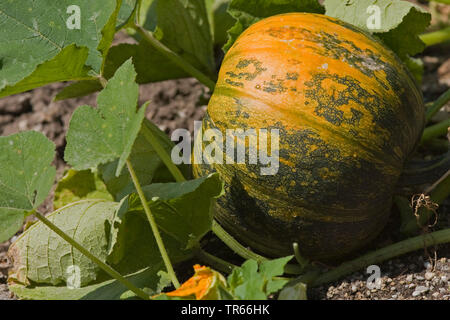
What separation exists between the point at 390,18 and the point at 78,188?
115 centimetres

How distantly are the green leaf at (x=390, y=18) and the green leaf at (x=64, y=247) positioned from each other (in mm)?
949

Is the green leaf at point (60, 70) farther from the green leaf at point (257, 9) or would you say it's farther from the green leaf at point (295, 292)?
the green leaf at point (295, 292)

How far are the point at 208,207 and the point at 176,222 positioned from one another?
112mm

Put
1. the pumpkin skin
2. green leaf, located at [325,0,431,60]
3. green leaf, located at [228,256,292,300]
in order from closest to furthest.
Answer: green leaf, located at [228,256,292,300], the pumpkin skin, green leaf, located at [325,0,431,60]

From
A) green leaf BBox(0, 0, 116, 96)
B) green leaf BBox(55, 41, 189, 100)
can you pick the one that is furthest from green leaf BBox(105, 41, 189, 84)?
green leaf BBox(0, 0, 116, 96)

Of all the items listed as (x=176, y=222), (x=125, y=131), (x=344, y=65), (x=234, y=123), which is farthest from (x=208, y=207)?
(x=344, y=65)

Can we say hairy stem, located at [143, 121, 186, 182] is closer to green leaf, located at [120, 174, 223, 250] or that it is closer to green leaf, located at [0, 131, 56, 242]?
green leaf, located at [120, 174, 223, 250]

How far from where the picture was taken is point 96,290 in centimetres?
188

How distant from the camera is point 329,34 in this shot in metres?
1.88

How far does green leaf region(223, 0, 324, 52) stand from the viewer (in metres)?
2.16

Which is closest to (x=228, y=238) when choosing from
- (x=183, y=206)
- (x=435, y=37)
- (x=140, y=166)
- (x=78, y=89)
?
(x=183, y=206)

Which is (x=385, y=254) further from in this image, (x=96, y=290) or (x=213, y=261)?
(x=96, y=290)

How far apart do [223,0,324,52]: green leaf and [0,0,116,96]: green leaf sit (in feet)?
1.55

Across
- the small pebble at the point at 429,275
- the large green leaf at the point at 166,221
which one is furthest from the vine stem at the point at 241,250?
the small pebble at the point at 429,275
